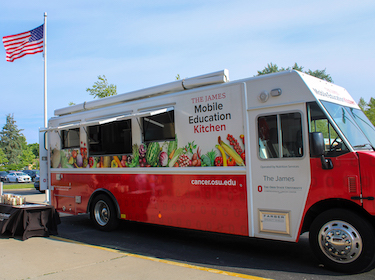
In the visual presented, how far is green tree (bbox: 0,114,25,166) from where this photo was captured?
7625 cm

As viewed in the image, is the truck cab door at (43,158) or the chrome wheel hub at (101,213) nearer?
the chrome wheel hub at (101,213)

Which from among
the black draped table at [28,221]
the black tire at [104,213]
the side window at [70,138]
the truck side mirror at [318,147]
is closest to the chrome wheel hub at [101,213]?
the black tire at [104,213]

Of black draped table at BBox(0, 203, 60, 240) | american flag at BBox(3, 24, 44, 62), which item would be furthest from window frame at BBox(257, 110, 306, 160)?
american flag at BBox(3, 24, 44, 62)

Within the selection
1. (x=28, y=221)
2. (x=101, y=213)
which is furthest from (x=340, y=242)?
(x=28, y=221)

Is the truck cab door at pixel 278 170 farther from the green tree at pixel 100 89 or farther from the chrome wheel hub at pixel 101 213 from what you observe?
the green tree at pixel 100 89

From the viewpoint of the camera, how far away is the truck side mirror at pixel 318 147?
475cm

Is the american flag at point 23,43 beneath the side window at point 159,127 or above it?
above

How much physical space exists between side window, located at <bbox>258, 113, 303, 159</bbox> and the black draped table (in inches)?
201

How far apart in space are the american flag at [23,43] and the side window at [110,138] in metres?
10.1

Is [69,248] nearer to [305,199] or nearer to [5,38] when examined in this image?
[305,199]

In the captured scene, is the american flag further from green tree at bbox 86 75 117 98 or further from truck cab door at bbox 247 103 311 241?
truck cab door at bbox 247 103 311 241

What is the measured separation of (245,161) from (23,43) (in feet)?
48.2

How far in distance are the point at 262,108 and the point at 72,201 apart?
5.99 metres

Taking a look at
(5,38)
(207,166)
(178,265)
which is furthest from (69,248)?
(5,38)
